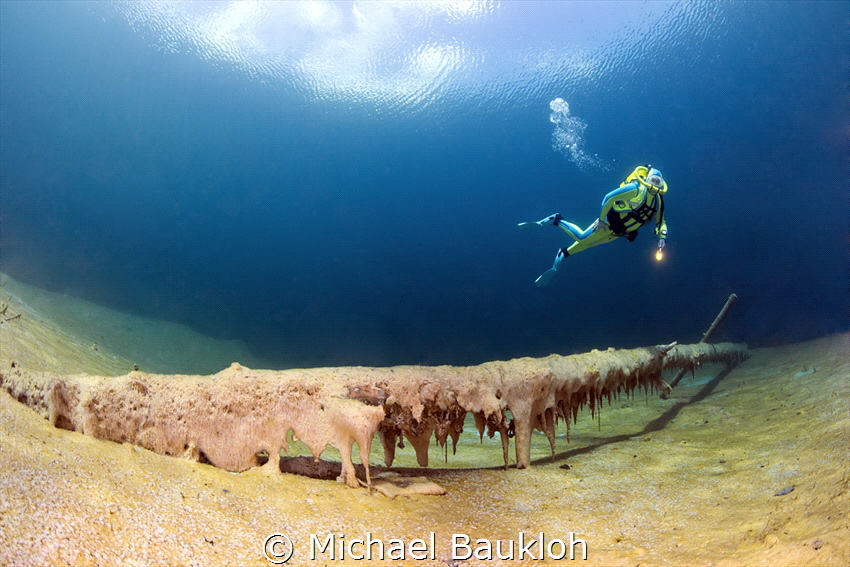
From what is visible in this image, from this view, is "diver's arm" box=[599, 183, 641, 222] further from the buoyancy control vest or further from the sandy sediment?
the sandy sediment

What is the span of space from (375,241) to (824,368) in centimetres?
3883

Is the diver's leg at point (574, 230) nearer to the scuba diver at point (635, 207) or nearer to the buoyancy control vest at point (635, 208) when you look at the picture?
the scuba diver at point (635, 207)

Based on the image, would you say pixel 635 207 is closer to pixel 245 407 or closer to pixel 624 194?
pixel 624 194

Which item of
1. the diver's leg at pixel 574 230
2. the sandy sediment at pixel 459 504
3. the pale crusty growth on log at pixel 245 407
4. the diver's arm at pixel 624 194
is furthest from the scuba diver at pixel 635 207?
the pale crusty growth on log at pixel 245 407

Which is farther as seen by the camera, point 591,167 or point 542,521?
point 591,167

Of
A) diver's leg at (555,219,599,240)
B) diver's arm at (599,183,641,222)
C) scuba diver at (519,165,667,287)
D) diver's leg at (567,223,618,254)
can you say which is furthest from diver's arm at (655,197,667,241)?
diver's leg at (555,219,599,240)

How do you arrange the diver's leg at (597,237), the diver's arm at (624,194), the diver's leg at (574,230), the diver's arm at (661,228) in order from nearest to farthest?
1. the diver's arm at (661,228)
2. the diver's arm at (624,194)
3. the diver's leg at (597,237)
4. the diver's leg at (574,230)

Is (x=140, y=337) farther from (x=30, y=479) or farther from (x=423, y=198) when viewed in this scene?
(x=423, y=198)

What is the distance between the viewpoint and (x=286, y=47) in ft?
75.0

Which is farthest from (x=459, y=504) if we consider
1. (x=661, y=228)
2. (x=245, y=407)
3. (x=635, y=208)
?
(x=635, y=208)

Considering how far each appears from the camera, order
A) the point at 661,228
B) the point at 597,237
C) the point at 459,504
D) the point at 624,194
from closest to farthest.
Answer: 1. the point at 459,504
2. the point at 661,228
3. the point at 624,194
4. the point at 597,237

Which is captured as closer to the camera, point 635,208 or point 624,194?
point 624,194

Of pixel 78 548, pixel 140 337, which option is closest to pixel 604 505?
pixel 78 548

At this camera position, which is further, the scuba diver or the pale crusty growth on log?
the scuba diver
